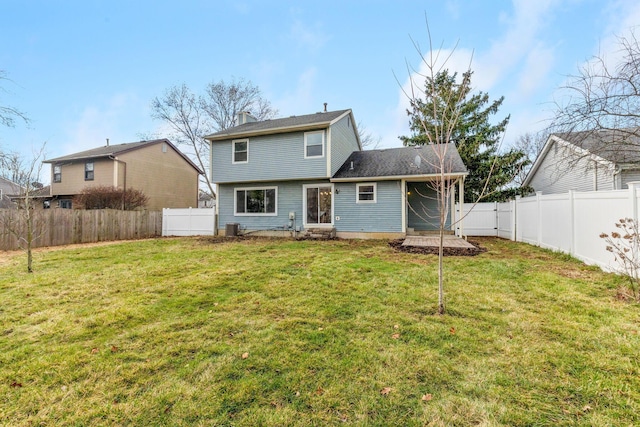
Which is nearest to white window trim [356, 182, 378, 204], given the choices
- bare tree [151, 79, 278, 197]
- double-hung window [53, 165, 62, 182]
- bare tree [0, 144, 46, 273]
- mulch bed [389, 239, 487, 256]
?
mulch bed [389, 239, 487, 256]

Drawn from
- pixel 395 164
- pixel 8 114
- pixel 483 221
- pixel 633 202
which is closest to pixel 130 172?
pixel 8 114

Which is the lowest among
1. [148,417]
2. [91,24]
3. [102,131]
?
[148,417]

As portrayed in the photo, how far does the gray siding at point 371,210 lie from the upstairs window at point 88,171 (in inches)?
679

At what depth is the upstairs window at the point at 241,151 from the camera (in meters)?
13.2

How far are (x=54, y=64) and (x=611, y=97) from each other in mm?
22540

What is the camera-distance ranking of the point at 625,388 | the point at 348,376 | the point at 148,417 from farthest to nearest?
the point at 348,376, the point at 625,388, the point at 148,417

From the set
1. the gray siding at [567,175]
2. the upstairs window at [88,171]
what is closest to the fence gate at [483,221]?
the gray siding at [567,175]

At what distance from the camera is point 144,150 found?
62.8 ft

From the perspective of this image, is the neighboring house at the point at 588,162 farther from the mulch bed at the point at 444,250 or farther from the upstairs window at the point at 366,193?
the upstairs window at the point at 366,193

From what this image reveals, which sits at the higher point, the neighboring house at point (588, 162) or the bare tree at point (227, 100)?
the bare tree at point (227, 100)

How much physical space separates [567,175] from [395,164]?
8952 millimetres

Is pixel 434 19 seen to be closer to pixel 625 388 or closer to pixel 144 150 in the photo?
pixel 625 388

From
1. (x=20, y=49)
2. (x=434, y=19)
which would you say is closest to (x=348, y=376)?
(x=434, y=19)

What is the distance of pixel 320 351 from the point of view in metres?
2.72
